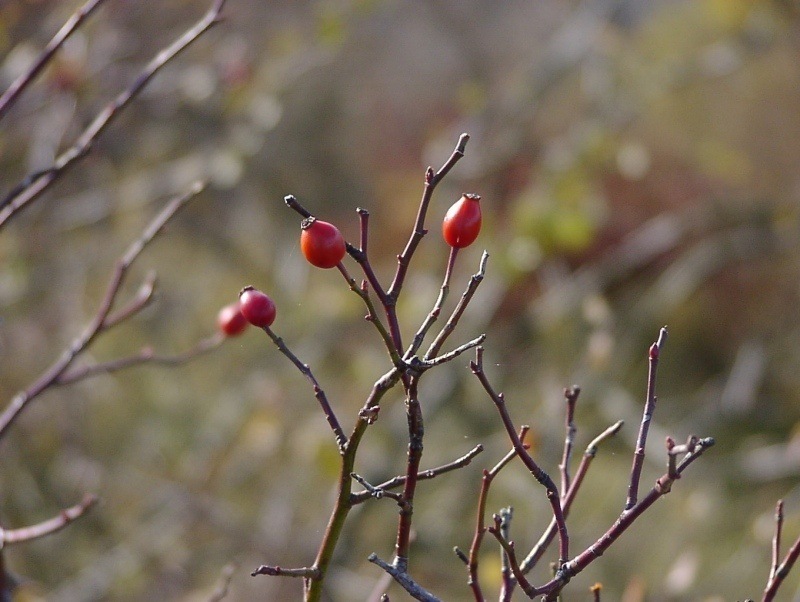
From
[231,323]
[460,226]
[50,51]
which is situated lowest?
[460,226]

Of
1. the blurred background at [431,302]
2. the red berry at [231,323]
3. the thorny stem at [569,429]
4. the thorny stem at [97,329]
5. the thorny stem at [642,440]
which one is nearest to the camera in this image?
the thorny stem at [642,440]

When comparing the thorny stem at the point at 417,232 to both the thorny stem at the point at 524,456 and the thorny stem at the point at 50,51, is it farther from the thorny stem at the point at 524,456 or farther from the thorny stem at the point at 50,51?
the thorny stem at the point at 50,51

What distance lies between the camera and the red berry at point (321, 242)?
1.03 m

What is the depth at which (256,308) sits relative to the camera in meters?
1.07

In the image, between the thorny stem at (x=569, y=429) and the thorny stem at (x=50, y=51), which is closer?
the thorny stem at (x=569, y=429)

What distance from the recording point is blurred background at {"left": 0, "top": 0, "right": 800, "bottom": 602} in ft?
15.3

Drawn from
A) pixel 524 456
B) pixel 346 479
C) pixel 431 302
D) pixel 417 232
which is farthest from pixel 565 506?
pixel 431 302

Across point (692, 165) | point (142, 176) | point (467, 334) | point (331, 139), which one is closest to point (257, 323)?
point (467, 334)

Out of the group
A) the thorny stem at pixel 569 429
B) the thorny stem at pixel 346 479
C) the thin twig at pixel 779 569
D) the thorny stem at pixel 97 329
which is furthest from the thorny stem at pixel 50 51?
the thin twig at pixel 779 569

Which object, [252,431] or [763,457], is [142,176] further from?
[763,457]

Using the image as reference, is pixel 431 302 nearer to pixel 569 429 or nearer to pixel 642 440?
pixel 569 429

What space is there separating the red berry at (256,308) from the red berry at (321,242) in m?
0.09

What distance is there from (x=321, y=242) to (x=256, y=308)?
12cm

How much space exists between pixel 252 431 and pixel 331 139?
293cm
